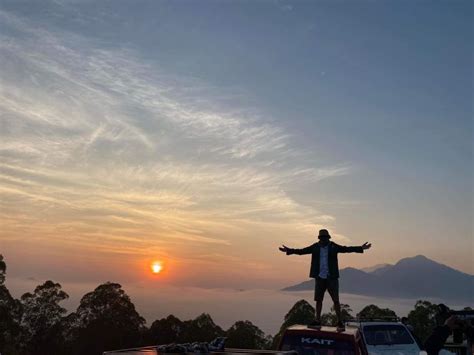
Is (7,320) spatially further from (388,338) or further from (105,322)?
(388,338)

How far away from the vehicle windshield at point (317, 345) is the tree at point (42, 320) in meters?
33.5

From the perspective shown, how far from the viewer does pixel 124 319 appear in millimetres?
39531

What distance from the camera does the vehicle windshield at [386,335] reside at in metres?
13.2

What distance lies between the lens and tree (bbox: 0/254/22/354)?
3422 centimetres

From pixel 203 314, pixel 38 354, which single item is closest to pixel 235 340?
pixel 203 314

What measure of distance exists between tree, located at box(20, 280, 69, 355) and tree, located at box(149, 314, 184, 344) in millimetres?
7185

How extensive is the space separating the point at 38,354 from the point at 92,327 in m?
4.36

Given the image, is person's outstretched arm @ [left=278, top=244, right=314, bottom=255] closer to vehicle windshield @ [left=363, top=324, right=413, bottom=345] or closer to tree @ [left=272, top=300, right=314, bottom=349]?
vehicle windshield @ [left=363, top=324, right=413, bottom=345]

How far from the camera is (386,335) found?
13359 mm

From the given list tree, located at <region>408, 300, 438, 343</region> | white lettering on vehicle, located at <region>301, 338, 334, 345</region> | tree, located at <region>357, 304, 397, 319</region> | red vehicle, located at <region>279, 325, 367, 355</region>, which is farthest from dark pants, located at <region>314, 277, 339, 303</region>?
tree, located at <region>408, 300, 438, 343</region>

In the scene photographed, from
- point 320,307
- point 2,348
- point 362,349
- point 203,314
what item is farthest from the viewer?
point 203,314

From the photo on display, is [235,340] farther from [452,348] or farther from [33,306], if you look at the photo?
[452,348]

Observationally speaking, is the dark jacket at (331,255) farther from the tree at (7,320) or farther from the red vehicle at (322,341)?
the tree at (7,320)

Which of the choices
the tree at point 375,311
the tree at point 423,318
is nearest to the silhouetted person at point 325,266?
the tree at point 375,311
